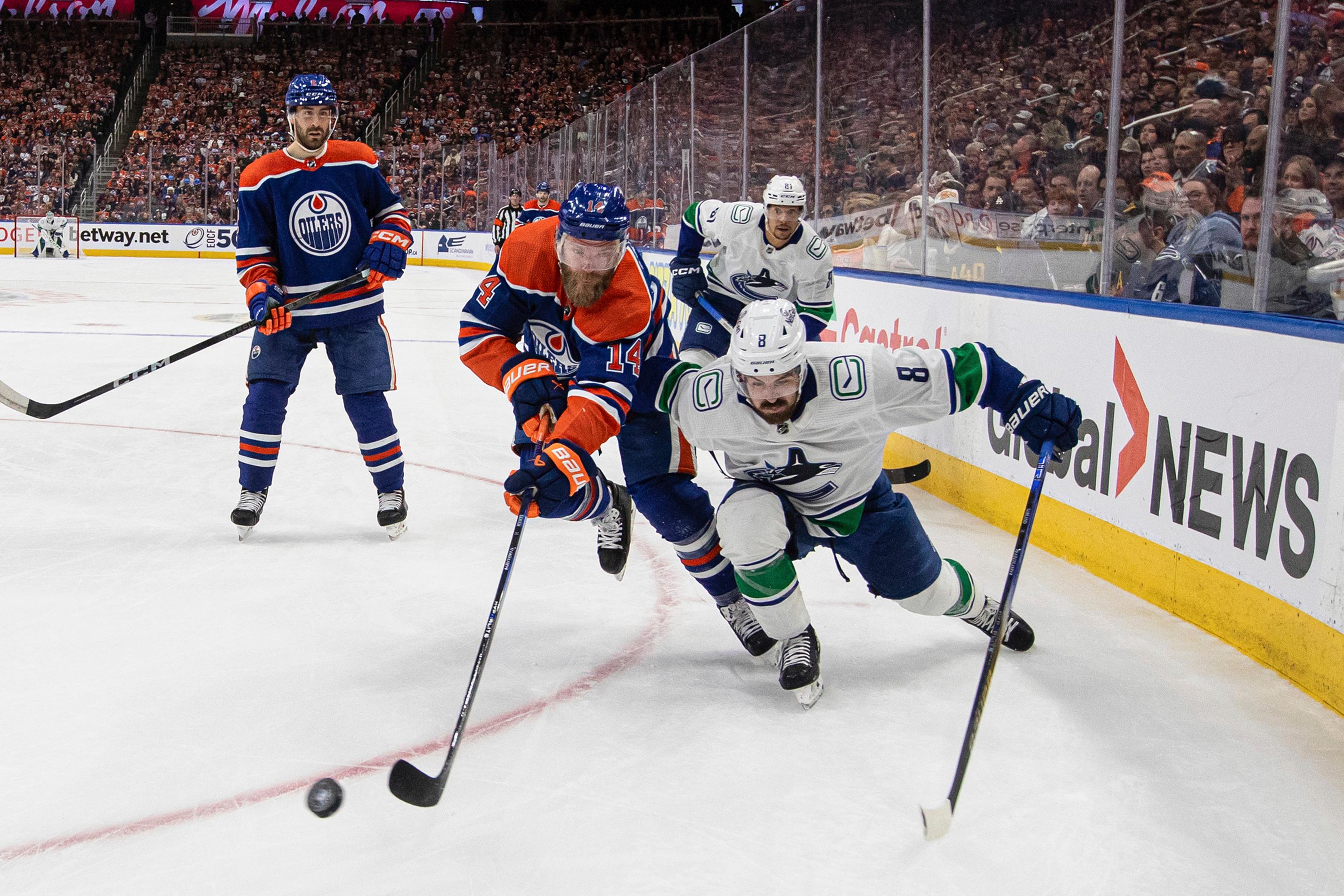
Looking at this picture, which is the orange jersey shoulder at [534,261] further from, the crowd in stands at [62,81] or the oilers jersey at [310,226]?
the crowd in stands at [62,81]

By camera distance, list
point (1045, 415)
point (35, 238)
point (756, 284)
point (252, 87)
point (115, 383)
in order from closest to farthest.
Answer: point (1045, 415) < point (115, 383) < point (756, 284) < point (35, 238) < point (252, 87)

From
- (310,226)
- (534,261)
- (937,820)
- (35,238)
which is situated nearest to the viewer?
(937,820)

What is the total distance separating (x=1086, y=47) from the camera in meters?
3.54

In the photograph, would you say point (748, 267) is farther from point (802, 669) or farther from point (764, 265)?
point (802, 669)

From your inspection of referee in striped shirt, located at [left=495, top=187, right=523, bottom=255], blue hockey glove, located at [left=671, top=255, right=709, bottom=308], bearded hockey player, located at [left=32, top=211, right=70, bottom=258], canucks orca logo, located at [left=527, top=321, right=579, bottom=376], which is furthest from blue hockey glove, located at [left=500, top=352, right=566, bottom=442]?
bearded hockey player, located at [left=32, top=211, right=70, bottom=258]

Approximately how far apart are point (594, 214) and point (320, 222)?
1422mm

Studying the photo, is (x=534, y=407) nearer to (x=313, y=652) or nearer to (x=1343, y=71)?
(x=313, y=652)

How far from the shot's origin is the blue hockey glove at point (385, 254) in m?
3.40

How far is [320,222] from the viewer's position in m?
3.41

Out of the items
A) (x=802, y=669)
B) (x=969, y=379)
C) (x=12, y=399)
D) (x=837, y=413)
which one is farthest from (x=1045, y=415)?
(x=12, y=399)

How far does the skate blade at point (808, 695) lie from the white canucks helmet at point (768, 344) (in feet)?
2.08

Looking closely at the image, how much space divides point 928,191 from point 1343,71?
2297 millimetres

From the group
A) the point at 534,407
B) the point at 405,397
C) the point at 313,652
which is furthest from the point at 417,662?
the point at 405,397

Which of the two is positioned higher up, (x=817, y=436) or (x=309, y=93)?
(x=309, y=93)
